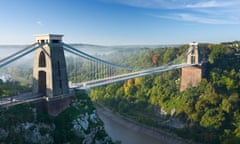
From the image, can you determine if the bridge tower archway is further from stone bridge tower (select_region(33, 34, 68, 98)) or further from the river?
stone bridge tower (select_region(33, 34, 68, 98))

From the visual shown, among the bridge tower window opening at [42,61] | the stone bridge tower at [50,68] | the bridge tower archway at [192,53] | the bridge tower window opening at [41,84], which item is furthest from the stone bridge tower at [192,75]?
the bridge tower window opening at [42,61]

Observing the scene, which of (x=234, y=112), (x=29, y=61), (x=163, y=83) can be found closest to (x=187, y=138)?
(x=234, y=112)

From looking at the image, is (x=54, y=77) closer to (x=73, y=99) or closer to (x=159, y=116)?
(x=73, y=99)

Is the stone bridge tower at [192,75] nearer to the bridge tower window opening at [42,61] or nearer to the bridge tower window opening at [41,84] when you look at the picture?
the bridge tower window opening at [41,84]

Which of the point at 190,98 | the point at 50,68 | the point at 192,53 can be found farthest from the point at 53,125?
the point at 192,53

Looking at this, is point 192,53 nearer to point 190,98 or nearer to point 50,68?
point 190,98
